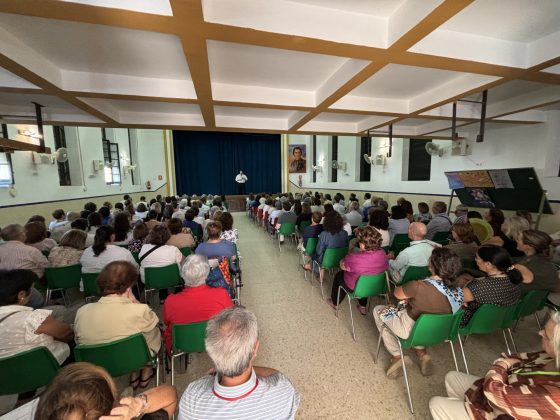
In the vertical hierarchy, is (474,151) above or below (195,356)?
above

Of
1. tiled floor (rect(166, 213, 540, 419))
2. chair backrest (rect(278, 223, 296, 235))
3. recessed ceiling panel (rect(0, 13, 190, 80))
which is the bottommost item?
tiled floor (rect(166, 213, 540, 419))

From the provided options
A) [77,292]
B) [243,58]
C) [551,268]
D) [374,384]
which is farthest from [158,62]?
[551,268]

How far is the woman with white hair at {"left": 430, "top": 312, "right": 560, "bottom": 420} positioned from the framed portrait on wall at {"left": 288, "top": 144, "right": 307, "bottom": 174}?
1434cm

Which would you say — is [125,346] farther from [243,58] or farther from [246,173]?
[246,173]

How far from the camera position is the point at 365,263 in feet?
8.27

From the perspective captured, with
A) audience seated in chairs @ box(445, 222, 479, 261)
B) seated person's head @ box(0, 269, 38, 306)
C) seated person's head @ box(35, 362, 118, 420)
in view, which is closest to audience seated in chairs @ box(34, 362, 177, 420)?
seated person's head @ box(35, 362, 118, 420)

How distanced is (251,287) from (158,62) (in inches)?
128

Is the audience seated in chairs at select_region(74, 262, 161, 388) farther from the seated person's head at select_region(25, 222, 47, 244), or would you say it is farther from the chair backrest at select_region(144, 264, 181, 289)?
the seated person's head at select_region(25, 222, 47, 244)

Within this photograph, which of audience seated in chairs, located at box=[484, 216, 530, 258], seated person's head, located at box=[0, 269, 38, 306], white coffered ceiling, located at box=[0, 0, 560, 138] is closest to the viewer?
seated person's head, located at box=[0, 269, 38, 306]

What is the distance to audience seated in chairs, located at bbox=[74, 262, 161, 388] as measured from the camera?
1.54 meters

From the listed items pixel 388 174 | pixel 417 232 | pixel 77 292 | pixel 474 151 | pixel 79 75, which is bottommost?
pixel 77 292

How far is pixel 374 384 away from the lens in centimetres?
197

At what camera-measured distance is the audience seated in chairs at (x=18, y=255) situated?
8.38ft

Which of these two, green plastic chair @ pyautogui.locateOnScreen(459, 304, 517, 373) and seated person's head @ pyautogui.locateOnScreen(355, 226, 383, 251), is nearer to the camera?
green plastic chair @ pyautogui.locateOnScreen(459, 304, 517, 373)
